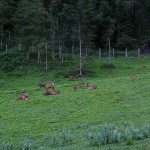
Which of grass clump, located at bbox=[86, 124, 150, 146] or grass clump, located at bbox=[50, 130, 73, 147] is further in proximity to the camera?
grass clump, located at bbox=[50, 130, 73, 147]

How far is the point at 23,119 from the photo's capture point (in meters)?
24.5

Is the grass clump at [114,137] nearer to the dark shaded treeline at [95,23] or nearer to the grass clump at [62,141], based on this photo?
the grass clump at [62,141]


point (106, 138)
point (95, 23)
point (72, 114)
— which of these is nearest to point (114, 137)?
point (106, 138)

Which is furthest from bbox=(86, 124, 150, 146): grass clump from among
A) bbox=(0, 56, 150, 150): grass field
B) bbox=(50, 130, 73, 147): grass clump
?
bbox=(50, 130, 73, 147): grass clump

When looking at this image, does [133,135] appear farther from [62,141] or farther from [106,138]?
[62,141]

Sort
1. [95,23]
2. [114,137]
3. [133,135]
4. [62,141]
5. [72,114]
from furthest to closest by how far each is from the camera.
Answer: [95,23] → [72,114] → [62,141] → [133,135] → [114,137]

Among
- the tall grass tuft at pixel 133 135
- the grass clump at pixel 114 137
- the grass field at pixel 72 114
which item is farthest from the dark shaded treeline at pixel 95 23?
the grass clump at pixel 114 137

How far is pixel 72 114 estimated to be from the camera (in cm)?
2506

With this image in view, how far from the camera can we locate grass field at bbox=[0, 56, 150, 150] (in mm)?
16016

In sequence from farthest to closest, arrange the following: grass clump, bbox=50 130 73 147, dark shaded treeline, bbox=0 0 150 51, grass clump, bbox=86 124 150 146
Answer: dark shaded treeline, bbox=0 0 150 51, grass clump, bbox=50 130 73 147, grass clump, bbox=86 124 150 146

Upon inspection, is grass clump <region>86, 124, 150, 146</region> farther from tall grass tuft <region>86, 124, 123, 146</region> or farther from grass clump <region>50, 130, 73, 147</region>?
grass clump <region>50, 130, 73, 147</region>

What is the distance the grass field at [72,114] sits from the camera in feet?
52.5

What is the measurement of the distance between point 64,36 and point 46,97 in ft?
144

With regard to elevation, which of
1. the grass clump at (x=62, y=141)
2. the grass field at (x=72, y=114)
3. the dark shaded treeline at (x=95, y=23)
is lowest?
the grass field at (x=72, y=114)
